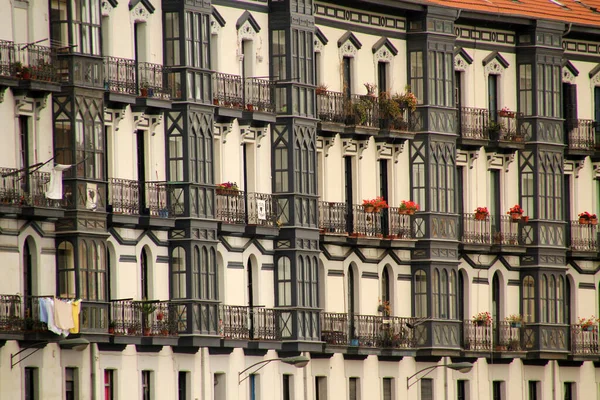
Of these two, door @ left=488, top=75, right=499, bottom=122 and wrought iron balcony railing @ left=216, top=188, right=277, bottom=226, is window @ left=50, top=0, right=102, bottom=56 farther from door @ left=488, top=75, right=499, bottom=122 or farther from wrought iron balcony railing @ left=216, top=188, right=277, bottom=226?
door @ left=488, top=75, right=499, bottom=122

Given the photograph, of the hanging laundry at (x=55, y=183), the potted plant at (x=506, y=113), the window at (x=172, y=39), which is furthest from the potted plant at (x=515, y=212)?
the hanging laundry at (x=55, y=183)

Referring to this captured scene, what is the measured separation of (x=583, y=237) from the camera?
10400 cm

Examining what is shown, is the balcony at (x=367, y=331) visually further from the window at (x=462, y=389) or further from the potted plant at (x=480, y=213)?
the potted plant at (x=480, y=213)

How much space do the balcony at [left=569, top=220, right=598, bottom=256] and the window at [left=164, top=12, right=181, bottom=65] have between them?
23.2 meters

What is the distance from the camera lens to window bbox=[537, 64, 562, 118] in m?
102

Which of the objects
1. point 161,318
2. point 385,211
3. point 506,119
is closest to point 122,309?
point 161,318

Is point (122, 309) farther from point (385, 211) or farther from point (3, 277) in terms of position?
point (385, 211)

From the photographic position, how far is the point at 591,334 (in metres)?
103

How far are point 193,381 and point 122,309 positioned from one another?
480cm

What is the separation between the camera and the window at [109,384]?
83.1 meters

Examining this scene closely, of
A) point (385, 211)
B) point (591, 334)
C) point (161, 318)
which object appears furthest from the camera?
point (591, 334)

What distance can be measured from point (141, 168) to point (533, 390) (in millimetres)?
23663

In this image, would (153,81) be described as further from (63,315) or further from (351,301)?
(351,301)

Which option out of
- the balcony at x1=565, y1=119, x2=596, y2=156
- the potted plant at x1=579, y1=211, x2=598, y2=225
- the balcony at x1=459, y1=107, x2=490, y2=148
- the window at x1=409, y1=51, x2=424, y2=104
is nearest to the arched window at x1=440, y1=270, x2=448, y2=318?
the balcony at x1=459, y1=107, x2=490, y2=148
